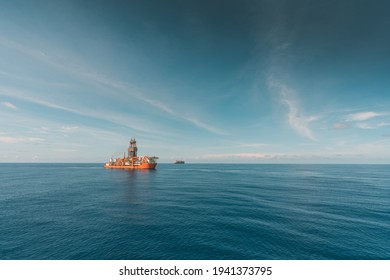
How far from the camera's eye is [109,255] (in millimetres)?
24672

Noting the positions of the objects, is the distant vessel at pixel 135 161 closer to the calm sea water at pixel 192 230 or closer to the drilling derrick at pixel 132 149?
the drilling derrick at pixel 132 149

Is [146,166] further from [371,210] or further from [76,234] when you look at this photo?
[371,210]

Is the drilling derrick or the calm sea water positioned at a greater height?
the drilling derrick

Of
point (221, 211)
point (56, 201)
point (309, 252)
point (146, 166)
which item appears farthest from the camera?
point (146, 166)

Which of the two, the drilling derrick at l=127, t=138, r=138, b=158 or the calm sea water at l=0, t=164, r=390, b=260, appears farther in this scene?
the drilling derrick at l=127, t=138, r=138, b=158

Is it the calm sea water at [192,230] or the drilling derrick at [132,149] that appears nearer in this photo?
the calm sea water at [192,230]

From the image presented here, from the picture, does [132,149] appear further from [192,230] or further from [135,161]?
[192,230]

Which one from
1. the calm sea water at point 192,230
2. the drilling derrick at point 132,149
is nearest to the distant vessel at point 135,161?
the drilling derrick at point 132,149

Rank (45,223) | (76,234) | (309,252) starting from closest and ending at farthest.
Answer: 1. (309,252)
2. (76,234)
3. (45,223)

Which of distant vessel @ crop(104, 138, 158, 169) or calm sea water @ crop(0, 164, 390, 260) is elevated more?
distant vessel @ crop(104, 138, 158, 169)

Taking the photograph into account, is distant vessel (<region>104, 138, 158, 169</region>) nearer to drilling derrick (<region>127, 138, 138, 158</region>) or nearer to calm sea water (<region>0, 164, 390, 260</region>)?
drilling derrick (<region>127, 138, 138, 158</region>)

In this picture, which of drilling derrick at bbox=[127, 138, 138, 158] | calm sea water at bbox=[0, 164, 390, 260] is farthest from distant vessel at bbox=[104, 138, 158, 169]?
calm sea water at bbox=[0, 164, 390, 260]
